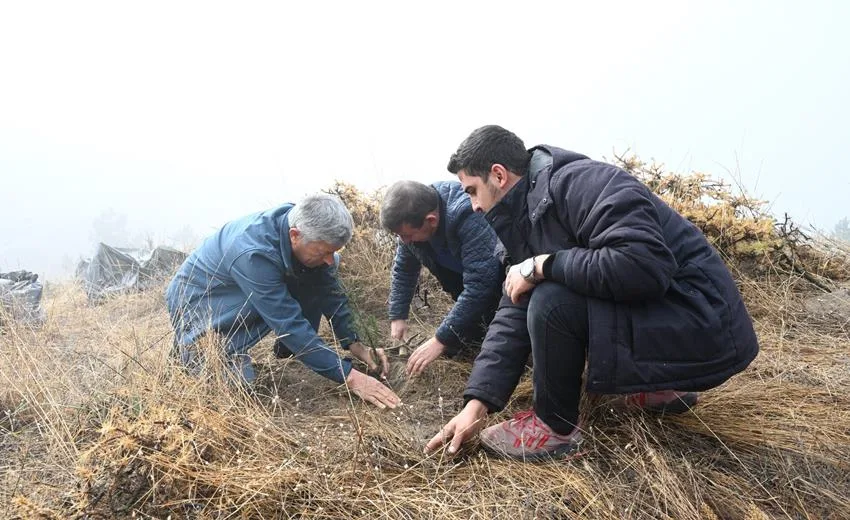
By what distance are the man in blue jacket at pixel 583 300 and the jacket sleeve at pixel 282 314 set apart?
0.87m

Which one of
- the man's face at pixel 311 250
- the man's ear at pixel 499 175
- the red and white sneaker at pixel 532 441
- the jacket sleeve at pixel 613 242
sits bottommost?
the red and white sneaker at pixel 532 441

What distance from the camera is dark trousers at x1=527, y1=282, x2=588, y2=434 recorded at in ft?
5.80

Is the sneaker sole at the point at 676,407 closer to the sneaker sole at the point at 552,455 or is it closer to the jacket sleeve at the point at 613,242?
the sneaker sole at the point at 552,455

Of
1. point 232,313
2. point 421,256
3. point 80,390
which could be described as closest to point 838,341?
point 421,256

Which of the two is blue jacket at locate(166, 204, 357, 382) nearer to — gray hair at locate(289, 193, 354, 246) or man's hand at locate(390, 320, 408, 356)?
gray hair at locate(289, 193, 354, 246)

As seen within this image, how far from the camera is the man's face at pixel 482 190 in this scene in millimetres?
2081

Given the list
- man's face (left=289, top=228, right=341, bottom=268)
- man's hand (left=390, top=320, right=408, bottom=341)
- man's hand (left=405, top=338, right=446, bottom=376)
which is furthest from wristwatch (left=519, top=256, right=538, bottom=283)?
man's hand (left=390, top=320, right=408, bottom=341)

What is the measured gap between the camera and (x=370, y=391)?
2.62 m

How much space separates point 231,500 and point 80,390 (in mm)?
1198

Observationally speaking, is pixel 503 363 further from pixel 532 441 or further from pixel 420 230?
pixel 420 230

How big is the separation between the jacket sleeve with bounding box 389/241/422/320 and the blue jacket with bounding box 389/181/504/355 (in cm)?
22

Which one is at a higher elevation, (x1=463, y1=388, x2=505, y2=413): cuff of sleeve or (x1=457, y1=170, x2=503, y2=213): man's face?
(x1=457, y1=170, x2=503, y2=213): man's face

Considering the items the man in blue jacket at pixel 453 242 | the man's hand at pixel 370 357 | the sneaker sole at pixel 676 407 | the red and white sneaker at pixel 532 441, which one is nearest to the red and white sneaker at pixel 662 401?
the sneaker sole at pixel 676 407

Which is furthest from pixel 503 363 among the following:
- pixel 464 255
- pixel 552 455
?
pixel 464 255
